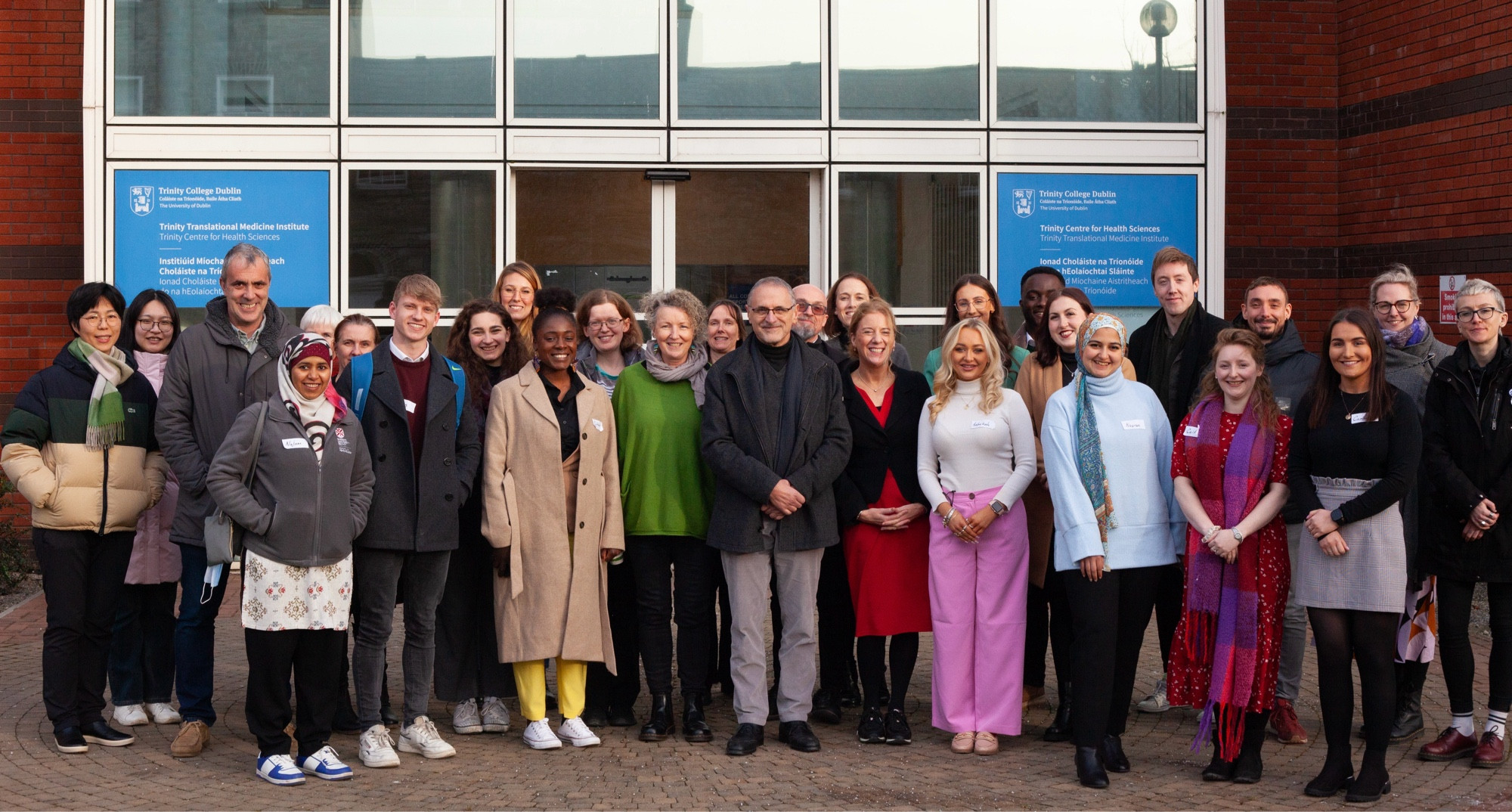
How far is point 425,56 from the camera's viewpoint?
1106 centimetres

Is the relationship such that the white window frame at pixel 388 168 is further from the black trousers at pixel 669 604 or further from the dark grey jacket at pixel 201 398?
the black trousers at pixel 669 604

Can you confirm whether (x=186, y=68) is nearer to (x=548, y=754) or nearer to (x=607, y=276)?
(x=607, y=276)

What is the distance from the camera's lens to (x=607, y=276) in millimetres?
11359

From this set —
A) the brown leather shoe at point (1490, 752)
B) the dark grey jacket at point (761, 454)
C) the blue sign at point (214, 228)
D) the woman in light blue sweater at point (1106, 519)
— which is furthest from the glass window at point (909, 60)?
the brown leather shoe at point (1490, 752)

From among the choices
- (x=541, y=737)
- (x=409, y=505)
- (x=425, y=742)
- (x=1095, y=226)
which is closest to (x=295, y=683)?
(x=425, y=742)

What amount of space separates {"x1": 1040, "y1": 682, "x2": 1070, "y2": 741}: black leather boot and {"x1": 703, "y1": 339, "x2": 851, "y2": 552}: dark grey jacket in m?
1.33

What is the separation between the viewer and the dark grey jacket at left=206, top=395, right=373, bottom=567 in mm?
5531

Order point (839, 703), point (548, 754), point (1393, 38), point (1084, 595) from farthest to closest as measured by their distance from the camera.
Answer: point (1393, 38) → point (839, 703) → point (548, 754) → point (1084, 595)

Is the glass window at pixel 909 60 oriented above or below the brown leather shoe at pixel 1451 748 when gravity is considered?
above

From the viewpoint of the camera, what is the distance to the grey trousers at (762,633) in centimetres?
626

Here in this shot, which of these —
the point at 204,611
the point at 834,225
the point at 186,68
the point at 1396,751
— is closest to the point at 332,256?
the point at 186,68

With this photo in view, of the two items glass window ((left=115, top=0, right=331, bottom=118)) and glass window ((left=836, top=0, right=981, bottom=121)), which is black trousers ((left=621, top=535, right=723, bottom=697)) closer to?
glass window ((left=836, top=0, right=981, bottom=121))

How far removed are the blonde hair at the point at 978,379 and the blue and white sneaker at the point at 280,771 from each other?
3.08 meters

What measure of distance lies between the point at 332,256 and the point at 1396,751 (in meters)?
8.25
